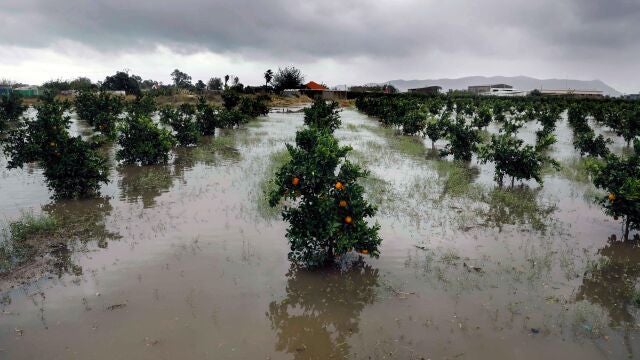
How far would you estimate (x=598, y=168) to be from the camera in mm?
12008

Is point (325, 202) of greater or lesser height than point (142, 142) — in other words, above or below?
below

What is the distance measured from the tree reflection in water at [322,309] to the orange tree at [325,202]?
53cm

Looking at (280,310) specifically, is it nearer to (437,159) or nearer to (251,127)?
(437,159)

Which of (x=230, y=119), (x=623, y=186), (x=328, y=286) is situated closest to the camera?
(x=328, y=286)

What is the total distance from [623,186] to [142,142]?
19.3 metres

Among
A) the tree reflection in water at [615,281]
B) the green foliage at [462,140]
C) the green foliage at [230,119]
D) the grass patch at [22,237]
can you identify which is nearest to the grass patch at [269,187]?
the grass patch at [22,237]

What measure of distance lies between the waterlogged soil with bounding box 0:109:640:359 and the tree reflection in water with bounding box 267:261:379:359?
1.3 inches

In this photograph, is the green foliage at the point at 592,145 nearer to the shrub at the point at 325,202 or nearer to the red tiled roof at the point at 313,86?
the shrub at the point at 325,202

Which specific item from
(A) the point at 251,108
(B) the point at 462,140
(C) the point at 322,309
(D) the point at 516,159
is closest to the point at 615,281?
(C) the point at 322,309

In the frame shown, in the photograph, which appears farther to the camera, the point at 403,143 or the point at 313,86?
the point at 313,86

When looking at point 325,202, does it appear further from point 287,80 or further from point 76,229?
point 287,80

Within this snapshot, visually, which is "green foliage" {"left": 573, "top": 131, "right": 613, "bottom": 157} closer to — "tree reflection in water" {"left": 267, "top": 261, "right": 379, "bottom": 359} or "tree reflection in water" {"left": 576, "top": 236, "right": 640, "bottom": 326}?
"tree reflection in water" {"left": 576, "top": 236, "right": 640, "bottom": 326}

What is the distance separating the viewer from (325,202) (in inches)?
349

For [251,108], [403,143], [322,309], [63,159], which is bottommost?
[322,309]
